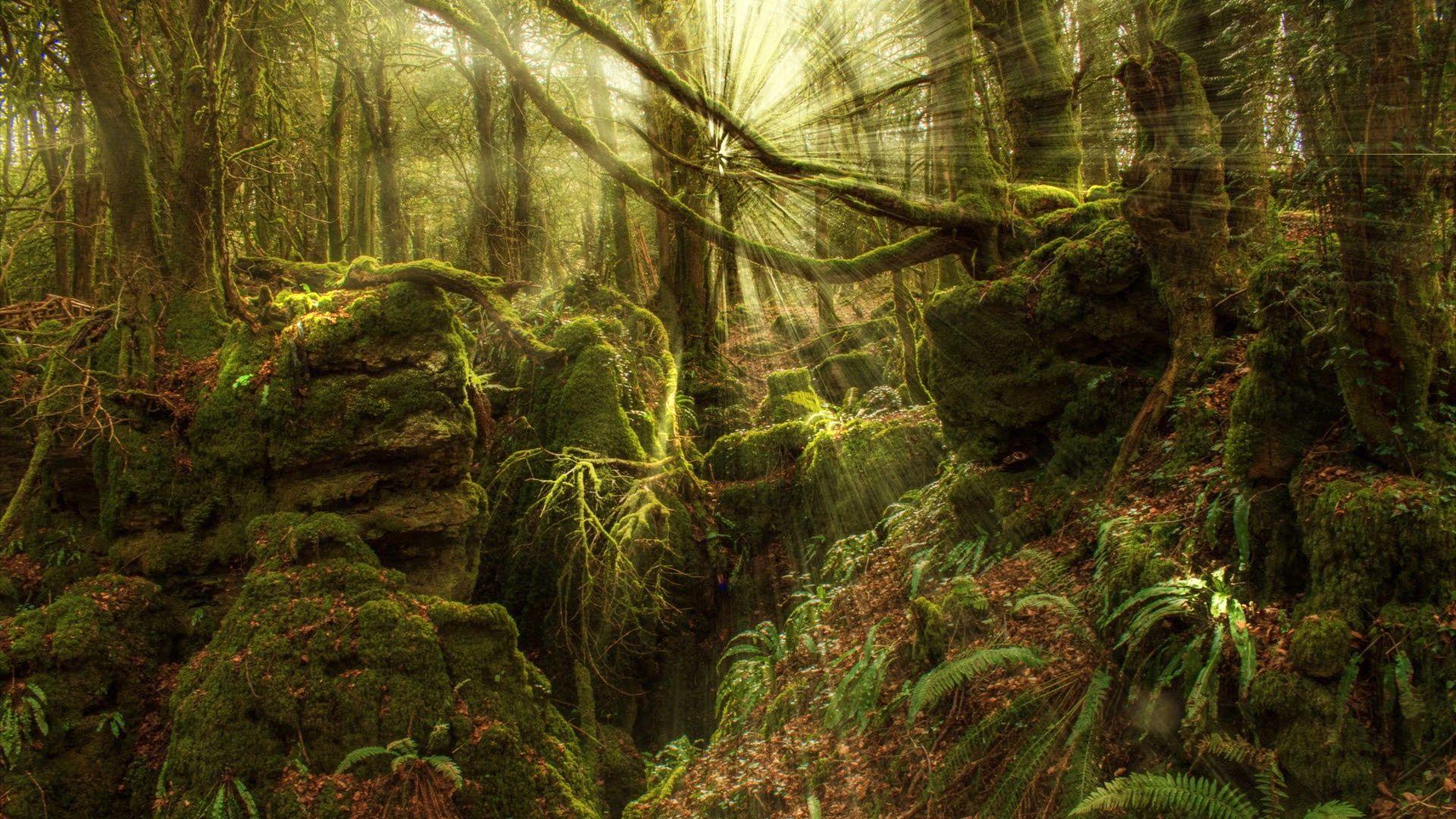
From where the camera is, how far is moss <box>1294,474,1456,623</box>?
9.42ft

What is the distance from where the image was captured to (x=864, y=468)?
8984 millimetres

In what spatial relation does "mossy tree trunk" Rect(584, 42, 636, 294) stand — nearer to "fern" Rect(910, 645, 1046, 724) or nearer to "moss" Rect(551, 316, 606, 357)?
"moss" Rect(551, 316, 606, 357)

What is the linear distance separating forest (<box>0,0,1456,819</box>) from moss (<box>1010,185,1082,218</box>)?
0.22 feet

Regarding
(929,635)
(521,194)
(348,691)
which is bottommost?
(348,691)

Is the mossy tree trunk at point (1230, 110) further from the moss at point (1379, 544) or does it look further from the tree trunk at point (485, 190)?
the tree trunk at point (485, 190)

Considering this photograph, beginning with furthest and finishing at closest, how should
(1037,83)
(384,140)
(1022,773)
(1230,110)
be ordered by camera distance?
(384,140)
(1037,83)
(1230,110)
(1022,773)

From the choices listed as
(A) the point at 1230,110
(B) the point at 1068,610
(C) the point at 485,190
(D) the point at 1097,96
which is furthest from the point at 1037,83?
(C) the point at 485,190

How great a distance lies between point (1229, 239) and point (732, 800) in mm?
5008

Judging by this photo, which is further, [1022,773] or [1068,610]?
[1068,610]

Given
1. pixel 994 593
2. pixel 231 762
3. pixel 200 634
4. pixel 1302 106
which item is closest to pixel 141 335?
pixel 200 634

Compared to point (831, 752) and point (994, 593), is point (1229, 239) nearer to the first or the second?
point (994, 593)

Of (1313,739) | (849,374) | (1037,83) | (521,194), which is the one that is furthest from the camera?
(521,194)

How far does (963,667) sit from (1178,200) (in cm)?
319

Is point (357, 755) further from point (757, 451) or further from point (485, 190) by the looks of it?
point (485, 190)
